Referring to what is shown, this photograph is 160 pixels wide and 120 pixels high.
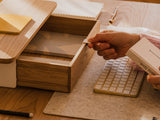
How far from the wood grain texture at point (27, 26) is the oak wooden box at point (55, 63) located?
0.16ft

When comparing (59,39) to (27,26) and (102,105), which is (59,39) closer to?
(27,26)

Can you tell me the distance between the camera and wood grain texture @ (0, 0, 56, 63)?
1.11 m

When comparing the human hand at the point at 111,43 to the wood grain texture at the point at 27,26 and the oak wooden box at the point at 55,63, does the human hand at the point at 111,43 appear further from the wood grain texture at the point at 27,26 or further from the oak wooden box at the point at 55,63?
the wood grain texture at the point at 27,26

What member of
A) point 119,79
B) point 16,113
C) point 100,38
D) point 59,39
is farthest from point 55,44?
point 16,113

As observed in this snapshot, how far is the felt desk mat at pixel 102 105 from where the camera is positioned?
41.2 inches

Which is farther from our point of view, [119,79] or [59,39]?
[59,39]

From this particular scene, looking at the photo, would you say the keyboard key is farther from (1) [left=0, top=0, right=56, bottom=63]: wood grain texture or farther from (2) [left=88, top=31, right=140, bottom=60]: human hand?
(1) [left=0, top=0, right=56, bottom=63]: wood grain texture

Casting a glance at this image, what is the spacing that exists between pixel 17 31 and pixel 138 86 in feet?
1.54

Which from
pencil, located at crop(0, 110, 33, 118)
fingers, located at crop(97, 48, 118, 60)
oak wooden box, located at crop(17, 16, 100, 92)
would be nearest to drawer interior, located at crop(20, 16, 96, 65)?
oak wooden box, located at crop(17, 16, 100, 92)

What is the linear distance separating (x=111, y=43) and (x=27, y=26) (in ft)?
1.08

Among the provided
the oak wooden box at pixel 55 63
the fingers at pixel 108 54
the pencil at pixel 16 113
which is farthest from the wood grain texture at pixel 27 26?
the fingers at pixel 108 54

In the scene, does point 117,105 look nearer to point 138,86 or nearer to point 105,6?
point 138,86

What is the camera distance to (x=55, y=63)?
3.63 ft

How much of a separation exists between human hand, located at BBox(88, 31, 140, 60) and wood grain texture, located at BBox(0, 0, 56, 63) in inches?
9.0
